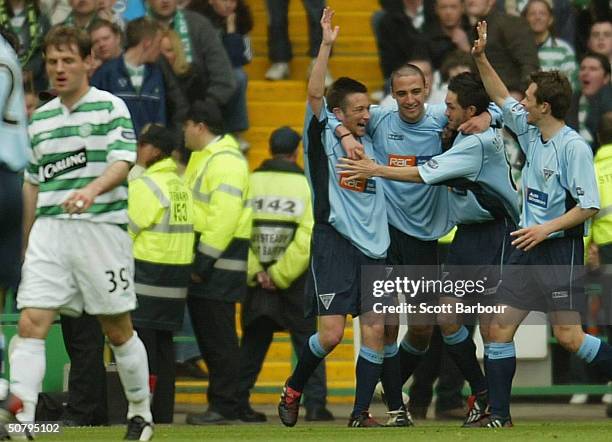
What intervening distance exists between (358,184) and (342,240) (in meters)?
0.36

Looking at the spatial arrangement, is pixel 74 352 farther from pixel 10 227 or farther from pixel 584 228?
pixel 584 228

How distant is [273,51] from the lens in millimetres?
17516

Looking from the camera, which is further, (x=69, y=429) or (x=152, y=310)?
(x=152, y=310)

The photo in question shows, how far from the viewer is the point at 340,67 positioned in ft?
58.7

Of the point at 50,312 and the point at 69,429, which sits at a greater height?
the point at 50,312

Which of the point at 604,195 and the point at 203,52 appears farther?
the point at 203,52

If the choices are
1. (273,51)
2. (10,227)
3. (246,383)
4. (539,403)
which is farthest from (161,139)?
(273,51)

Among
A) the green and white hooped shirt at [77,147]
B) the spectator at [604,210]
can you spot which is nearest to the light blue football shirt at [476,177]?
the spectator at [604,210]

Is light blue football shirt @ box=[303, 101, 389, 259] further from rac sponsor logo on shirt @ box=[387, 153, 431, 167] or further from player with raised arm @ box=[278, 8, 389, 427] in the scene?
rac sponsor logo on shirt @ box=[387, 153, 431, 167]

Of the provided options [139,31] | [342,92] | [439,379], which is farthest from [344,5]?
[342,92]

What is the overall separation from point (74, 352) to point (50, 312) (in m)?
2.65

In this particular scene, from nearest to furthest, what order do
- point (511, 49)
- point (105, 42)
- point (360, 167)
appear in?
1. point (360, 167)
2. point (105, 42)
3. point (511, 49)

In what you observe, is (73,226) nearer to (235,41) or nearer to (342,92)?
(342,92)

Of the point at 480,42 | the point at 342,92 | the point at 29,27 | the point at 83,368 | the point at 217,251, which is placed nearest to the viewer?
the point at 480,42
